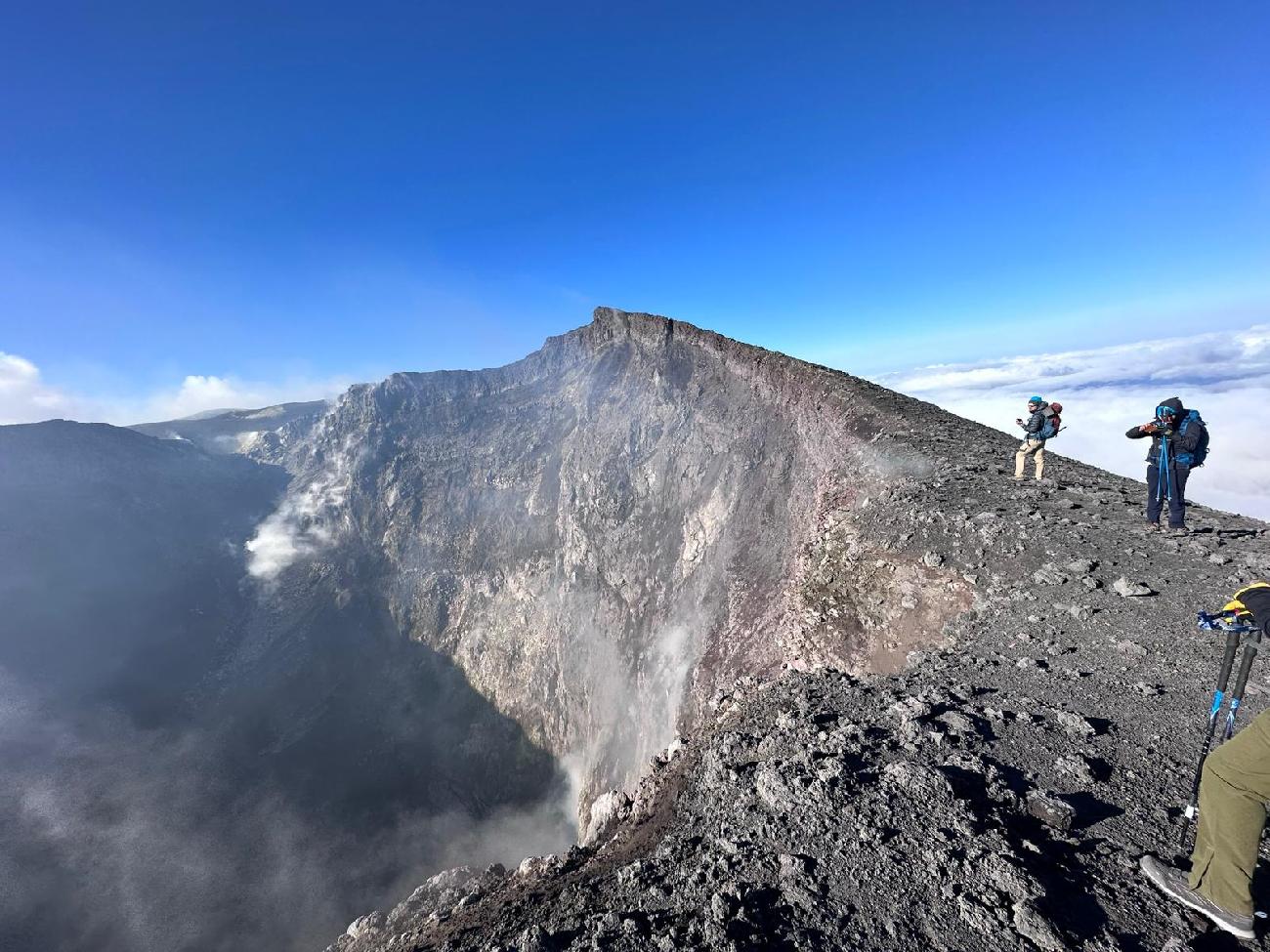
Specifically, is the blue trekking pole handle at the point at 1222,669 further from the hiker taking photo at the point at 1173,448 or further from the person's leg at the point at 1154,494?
the person's leg at the point at 1154,494

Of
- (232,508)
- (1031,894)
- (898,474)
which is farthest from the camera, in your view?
(232,508)

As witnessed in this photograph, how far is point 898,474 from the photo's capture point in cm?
1731

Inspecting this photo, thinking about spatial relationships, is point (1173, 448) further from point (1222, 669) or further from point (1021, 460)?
point (1222, 669)

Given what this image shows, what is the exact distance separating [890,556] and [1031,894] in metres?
10.4

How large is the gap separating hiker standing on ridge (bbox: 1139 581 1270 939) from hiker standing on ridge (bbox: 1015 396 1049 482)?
12080 mm

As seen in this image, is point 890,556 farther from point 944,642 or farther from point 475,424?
point 475,424

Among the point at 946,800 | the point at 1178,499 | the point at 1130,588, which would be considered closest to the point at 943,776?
the point at 946,800

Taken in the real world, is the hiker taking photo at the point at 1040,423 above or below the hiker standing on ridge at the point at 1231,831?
above

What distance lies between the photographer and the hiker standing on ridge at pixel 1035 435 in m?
14.2

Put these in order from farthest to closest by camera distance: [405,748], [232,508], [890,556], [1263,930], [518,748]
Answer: [232,508] < [405,748] < [518,748] < [890,556] < [1263,930]

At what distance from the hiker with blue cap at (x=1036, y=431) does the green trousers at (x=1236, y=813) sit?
39.8 ft

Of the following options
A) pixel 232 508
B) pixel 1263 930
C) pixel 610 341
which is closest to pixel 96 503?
pixel 232 508

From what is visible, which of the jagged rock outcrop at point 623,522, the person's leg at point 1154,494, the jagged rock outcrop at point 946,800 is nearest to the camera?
the jagged rock outcrop at point 946,800

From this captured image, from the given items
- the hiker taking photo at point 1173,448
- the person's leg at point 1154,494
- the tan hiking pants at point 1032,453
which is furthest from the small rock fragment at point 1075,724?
the tan hiking pants at point 1032,453
